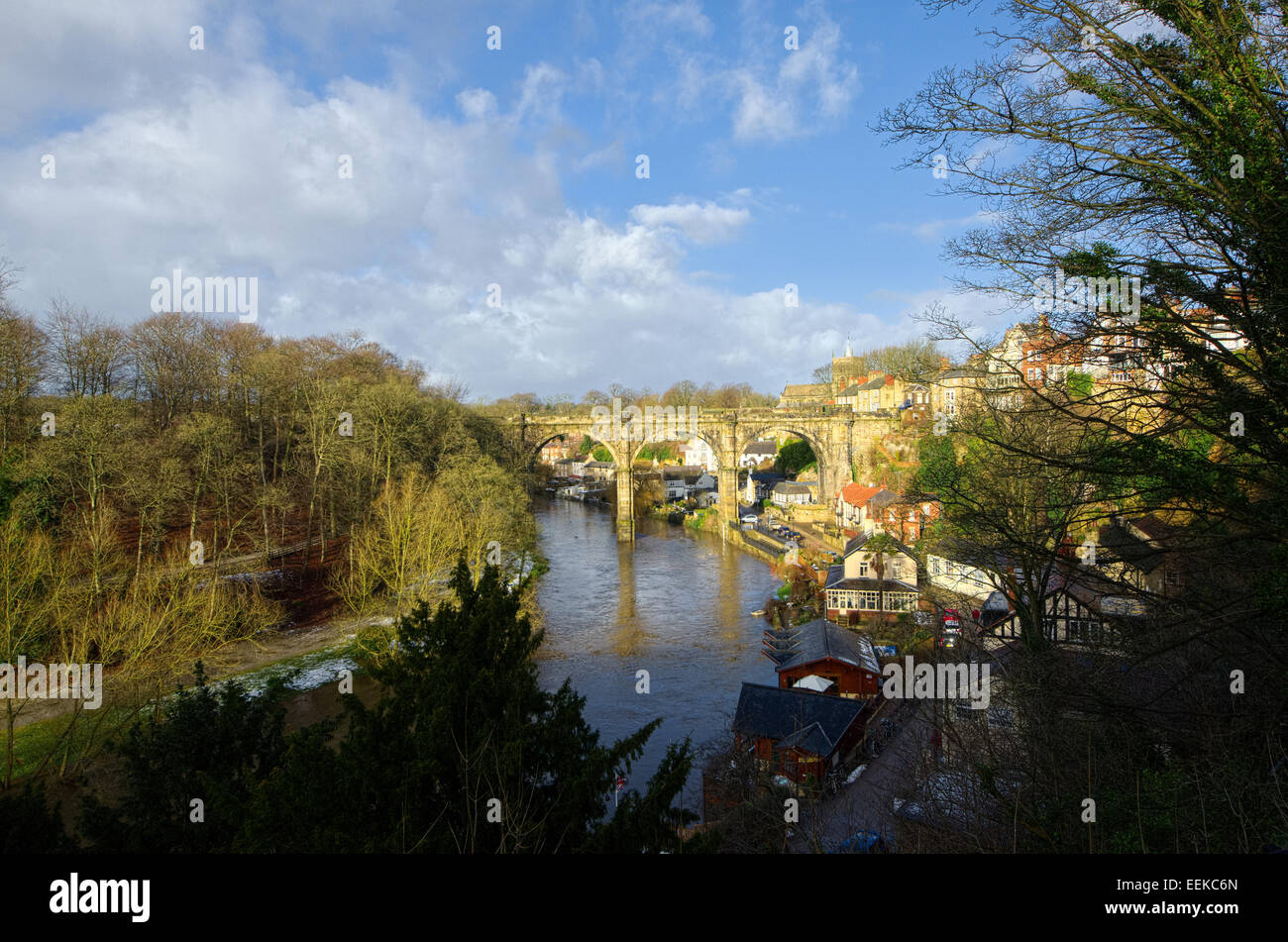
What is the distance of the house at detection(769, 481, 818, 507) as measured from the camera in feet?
160

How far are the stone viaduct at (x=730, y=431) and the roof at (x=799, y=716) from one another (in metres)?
33.1

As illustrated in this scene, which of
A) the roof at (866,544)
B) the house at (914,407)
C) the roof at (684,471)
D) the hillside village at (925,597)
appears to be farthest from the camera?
the roof at (684,471)

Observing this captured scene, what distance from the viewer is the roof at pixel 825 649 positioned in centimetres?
1659

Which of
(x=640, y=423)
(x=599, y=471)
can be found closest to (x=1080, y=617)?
(x=640, y=423)

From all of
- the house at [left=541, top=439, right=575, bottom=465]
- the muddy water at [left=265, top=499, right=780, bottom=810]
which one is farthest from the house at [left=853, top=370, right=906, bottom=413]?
the house at [left=541, top=439, right=575, bottom=465]

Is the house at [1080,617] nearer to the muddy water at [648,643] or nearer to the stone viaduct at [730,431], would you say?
the muddy water at [648,643]

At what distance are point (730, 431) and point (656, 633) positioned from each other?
27518 mm

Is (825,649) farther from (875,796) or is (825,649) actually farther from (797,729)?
(875,796)

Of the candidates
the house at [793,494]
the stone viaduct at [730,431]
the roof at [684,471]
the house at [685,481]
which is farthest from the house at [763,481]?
the stone viaduct at [730,431]
